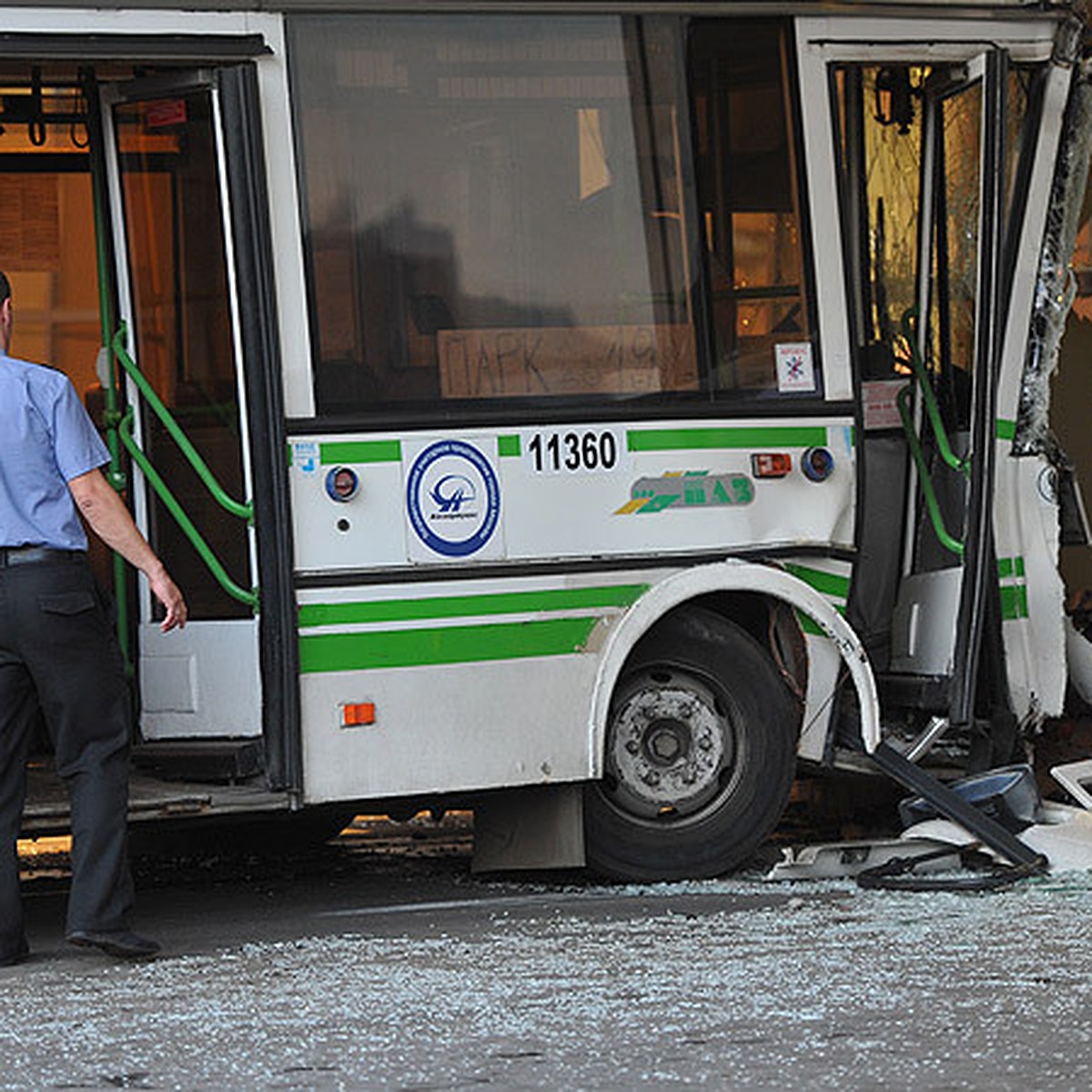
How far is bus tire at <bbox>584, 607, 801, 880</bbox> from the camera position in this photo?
25.7 ft

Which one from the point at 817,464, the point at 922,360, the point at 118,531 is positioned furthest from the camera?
the point at 922,360

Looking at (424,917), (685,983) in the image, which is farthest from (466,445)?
(685,983)

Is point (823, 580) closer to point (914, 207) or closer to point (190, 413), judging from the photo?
point (914, 207)

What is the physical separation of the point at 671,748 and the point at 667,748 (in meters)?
0.01

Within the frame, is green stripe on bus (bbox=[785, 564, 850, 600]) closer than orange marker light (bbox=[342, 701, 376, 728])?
No

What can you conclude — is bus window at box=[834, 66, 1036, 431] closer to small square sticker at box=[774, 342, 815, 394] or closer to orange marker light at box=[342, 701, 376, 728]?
small square sticker at box=[774, 342, 815, 394]

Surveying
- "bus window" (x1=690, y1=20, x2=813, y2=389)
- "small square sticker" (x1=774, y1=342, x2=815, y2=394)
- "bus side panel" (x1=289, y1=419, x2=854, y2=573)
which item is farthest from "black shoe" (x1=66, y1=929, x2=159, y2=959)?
"small square sticker" (x1=774, y1=342, x2=815, y2=394)

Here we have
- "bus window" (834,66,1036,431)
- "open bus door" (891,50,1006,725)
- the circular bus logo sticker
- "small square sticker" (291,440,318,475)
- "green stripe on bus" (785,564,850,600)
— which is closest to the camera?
"small square sticker" (291,440,318,475)

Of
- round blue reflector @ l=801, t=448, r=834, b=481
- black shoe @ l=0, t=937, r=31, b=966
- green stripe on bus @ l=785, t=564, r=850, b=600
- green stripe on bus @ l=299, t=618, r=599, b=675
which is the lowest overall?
black shoe @ l=0, t=937, r=31, b=966

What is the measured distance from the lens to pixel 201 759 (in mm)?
7438

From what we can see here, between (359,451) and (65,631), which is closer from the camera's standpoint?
(65,631)

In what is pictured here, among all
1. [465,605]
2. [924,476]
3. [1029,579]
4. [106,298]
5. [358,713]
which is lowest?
[358,713]

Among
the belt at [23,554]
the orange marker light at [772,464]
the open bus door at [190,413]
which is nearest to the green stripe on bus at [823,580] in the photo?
the orange marker light at [772,464]

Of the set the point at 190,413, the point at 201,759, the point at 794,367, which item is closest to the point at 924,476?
the point at 794,367
